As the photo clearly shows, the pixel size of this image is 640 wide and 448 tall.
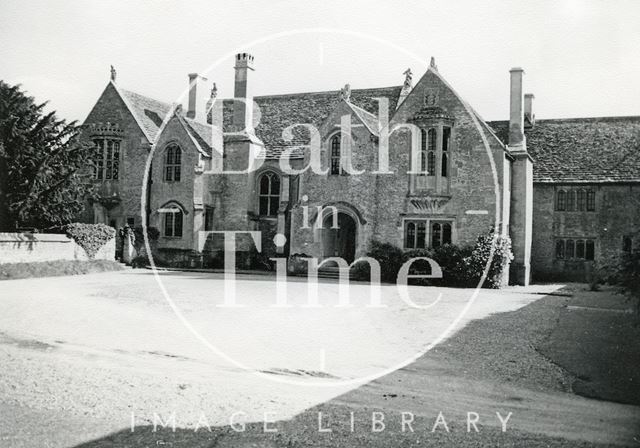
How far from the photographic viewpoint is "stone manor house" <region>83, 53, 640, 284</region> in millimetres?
25766

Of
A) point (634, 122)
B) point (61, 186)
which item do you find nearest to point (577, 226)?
point (634, 122)

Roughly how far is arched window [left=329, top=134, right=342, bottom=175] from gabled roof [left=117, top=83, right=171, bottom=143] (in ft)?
39.1

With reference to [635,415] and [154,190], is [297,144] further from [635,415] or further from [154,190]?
[635,415]

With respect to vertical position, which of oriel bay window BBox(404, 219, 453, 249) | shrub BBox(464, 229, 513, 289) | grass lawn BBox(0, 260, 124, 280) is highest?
oriel bay window BBox(404, 219, 453, 249)

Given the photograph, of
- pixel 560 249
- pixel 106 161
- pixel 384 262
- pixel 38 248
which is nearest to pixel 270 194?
pixel 384 262

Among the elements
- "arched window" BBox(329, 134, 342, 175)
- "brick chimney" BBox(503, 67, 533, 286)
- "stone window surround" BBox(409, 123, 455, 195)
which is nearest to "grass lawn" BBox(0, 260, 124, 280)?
"arched window" BBox(329, 134, 342, 175)

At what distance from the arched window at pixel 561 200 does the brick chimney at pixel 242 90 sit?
17.8m

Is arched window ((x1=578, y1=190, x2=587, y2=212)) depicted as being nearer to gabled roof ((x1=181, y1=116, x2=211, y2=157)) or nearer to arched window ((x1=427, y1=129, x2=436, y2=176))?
arched window ((x1=427, y1=129, x2=436, y2=176))

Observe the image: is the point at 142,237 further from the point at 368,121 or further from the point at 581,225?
the point at 581,225

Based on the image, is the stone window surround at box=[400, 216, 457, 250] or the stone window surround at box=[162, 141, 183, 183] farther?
the stone window surround at box=[162, 141, 183, 183]

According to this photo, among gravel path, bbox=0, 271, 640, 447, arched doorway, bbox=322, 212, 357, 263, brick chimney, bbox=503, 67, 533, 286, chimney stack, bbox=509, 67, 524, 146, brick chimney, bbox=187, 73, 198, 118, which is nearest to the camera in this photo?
gravel path, bbox=0, 271, 640, 447

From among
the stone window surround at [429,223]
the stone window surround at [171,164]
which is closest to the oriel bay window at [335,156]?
the stone window surround at [429,223]

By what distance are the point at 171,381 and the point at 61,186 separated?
62.5 feet

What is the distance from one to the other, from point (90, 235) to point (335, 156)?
504 inches
